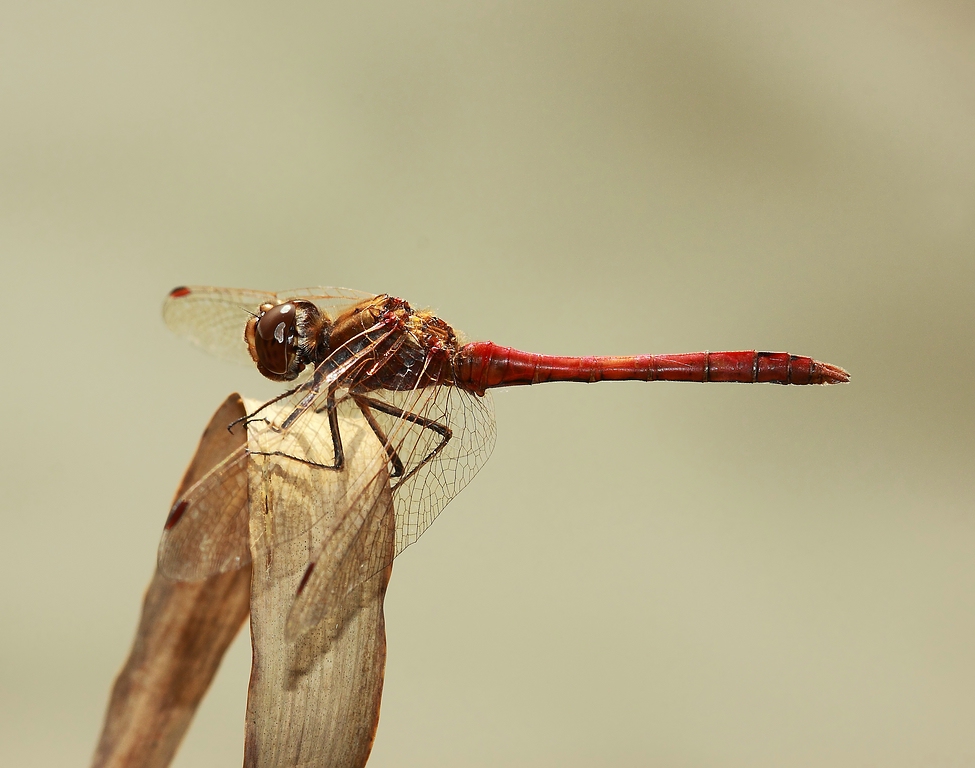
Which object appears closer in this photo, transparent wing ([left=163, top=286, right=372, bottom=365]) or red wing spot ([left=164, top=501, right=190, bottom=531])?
red wing spot ([left=164, top=501, right=190, bottom=531])

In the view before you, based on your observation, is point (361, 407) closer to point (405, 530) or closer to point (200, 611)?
point (405, 530)

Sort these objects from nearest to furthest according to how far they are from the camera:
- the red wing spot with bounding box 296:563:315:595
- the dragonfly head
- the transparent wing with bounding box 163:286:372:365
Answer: the red wing spot with bounding box 296:563:315:595 < the dragonfly head < the transparent wing with bounding box 163:286:372:365

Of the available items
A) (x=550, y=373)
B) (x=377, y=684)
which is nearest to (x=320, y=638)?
(x=377, y=684)

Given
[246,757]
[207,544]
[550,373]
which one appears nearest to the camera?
[246,757]

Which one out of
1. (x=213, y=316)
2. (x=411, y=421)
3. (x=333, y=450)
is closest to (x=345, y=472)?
(x=333, y=450)

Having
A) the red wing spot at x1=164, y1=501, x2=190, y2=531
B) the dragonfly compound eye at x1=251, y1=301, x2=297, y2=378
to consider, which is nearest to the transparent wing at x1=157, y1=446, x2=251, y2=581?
the red wing spot at x1=164, y1=501, x2=190, y2=531

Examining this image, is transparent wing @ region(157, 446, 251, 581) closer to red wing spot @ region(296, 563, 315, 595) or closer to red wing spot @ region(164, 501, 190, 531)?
red wing spot @ region(164, 501, 190, 531)

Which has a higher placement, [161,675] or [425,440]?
[425,440]

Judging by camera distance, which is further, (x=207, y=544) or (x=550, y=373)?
(x=550, y=373)
